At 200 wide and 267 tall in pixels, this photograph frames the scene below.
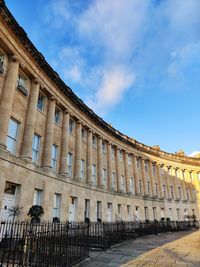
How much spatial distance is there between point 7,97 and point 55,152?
709cm

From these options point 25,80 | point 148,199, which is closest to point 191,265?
point 25,80

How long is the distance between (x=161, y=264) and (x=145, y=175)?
29002 millimetres

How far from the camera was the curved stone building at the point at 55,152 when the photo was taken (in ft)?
45.1

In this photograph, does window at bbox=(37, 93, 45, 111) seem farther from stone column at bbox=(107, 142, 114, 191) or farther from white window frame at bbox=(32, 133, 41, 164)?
stone column at bbox=(107, 142, 114, 191)

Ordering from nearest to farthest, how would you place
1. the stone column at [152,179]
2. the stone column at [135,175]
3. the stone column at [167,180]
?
the stone column at [135,175], the stone column at [152,179], the stone column at [167,180]

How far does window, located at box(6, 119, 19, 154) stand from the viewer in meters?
14.1

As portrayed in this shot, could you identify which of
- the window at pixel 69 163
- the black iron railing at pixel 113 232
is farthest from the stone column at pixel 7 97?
the window at pixel 69 163

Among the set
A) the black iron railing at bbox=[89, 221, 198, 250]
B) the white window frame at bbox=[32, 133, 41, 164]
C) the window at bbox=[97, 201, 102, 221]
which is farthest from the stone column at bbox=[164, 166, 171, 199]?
the white window frame at bbox=[32, 133, 41, 164]

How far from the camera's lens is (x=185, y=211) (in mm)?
42250

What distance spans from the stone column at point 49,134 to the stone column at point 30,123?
2.11 metres

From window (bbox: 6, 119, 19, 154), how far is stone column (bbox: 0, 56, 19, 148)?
1.18m

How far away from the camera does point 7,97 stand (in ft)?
44.7

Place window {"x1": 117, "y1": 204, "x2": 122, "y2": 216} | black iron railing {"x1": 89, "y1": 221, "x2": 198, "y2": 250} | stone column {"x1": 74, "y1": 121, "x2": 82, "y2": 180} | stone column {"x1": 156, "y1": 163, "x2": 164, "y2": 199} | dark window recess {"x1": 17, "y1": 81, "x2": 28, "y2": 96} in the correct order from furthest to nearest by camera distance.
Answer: stone column {"x1": 156, "y1": 163, "x2": 164, "y2": 199}
window {"x1": 117, "y1": 204, "x2": 122, "y2": 216}
stone column {"x1": 74, "y1": 121, "x2": 82, "y2": 180}
dark window recess {"x1": 17, "y1": 81, "x2": 28, "y2": 96}
black iron railing {"x1": 89, "y1": 221, "x2": 198, "y2": 250}

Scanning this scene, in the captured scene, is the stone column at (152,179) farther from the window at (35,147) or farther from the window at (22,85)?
the window at (22,85)
